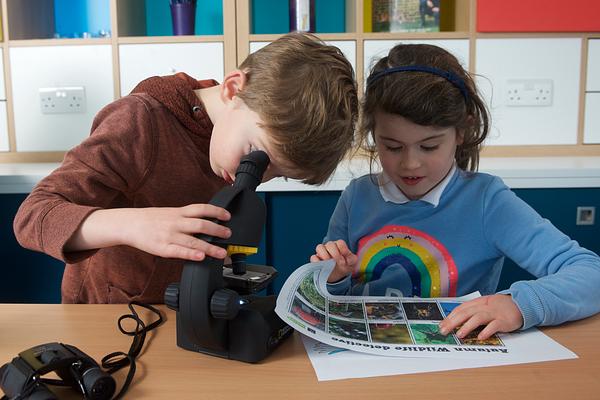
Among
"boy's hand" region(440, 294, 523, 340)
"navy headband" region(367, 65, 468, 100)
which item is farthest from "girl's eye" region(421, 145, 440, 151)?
"boy's hand" region(440, 294, 523, 340)

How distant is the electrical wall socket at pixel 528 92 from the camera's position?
1956mm

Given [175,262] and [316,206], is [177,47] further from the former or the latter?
[175,262]

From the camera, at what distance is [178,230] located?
2.13 feet

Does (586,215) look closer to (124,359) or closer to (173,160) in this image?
(173,160)

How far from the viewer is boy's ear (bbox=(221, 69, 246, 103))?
88cm

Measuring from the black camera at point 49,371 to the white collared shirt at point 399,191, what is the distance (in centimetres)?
73

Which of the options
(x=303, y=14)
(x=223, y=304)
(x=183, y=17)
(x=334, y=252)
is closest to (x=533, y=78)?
(x=303, y=14)

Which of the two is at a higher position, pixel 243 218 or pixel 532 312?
pixel 243 218

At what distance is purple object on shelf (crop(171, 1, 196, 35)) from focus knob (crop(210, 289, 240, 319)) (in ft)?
5.22

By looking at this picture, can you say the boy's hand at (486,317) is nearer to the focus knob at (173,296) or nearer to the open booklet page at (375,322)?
the open booklet page at (375,322)

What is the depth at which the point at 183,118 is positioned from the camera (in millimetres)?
994

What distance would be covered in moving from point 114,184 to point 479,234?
680mm

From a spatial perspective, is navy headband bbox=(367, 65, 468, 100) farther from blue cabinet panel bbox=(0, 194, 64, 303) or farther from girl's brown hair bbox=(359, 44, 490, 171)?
blue cabinet panel bbox=(0, 194, 64, 303)

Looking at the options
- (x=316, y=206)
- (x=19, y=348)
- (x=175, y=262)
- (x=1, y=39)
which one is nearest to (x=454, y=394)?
(x=19, y=348)
